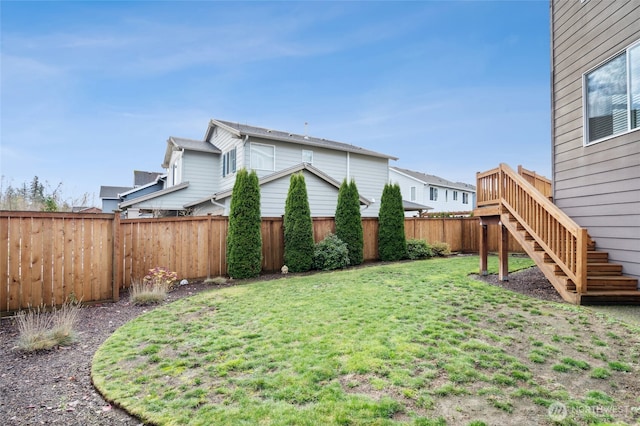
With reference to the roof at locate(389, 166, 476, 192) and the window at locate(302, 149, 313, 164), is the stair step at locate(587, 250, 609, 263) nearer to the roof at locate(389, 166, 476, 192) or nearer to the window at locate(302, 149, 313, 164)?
the window at locate(302, 149, 313, 164)

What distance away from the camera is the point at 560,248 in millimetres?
6004

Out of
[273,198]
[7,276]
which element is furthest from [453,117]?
[7,276]

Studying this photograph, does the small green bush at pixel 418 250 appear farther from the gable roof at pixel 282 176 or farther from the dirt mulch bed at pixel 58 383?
the dirt mulch bed at pixel 58 383

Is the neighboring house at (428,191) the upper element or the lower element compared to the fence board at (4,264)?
upper

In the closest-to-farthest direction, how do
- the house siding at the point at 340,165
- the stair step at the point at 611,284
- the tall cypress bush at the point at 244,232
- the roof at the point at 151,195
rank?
the stair step at the point at 611,284 → the tall cypress bush at the point at 244,232 → the roof at the point at 151,195 → the house siding at the point at 340,165

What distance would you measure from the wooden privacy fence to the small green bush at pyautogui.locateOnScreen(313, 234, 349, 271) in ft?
9.71

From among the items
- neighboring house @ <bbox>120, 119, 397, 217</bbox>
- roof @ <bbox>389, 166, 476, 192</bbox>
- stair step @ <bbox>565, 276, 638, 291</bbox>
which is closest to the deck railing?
stair step @ <bbox>565, 276, 638, 291</bbox>

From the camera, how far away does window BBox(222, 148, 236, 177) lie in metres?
14.9

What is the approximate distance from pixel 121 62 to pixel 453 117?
53.3ft

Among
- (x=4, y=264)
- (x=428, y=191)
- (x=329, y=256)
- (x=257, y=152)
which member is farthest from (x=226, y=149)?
(x=428, y=191)

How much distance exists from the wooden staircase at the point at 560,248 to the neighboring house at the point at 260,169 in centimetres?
782

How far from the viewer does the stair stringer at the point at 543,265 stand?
544cm

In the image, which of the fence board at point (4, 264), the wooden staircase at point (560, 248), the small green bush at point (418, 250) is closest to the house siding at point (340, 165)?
the small green bush at point (418, 250)

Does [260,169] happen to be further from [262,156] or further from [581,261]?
[581,261]
